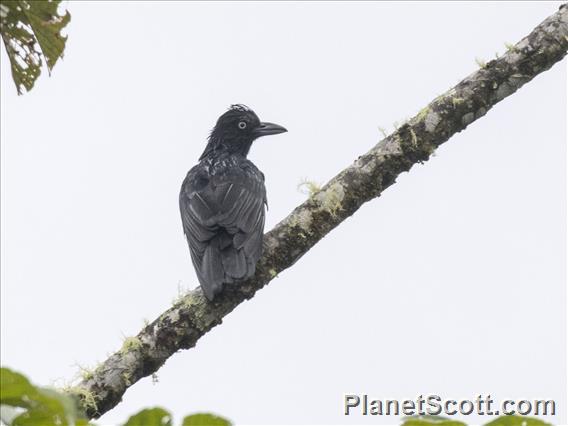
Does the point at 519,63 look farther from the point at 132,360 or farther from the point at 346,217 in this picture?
the point at 132,360

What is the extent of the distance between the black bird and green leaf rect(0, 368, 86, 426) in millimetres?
3474

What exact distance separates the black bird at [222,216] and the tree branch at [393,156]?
0.63 ft

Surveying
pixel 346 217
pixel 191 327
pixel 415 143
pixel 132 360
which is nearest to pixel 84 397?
pixel 132 360

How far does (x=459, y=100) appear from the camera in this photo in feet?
16.4

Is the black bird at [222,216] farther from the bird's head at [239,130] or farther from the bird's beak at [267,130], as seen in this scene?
the bird's beak at [267,130]

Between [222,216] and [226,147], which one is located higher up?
[226,147]

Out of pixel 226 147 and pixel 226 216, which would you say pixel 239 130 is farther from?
pixel 226 216

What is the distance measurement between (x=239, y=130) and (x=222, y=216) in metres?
2.19

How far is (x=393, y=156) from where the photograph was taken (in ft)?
16.6

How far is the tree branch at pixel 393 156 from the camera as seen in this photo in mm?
4965

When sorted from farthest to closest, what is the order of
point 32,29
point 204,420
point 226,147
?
point 226,147
point 32,29
point 204,420

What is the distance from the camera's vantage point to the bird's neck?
8.07 m

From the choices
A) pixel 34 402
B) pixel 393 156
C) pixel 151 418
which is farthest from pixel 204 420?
pixel 393 156

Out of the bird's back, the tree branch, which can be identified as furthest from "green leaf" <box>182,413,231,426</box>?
the bird's back
